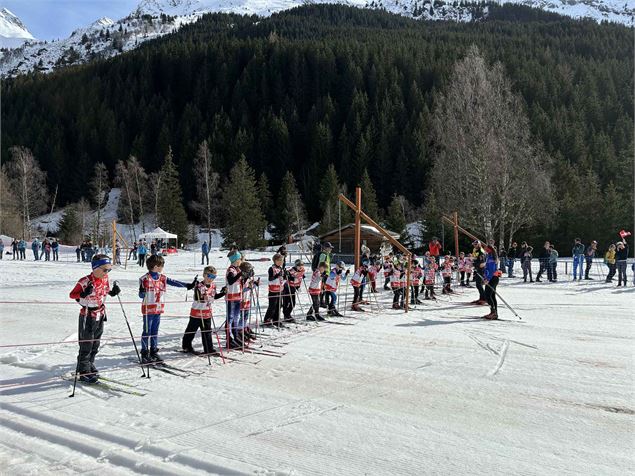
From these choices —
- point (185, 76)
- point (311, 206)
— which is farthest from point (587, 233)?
point (185, 76)

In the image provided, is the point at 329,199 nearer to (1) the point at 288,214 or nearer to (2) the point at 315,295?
(1) the point at 288,214

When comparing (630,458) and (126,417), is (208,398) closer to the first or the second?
(126,417)

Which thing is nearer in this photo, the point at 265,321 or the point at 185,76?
the point at 265,321

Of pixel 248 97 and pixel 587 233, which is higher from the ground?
pixel 248 97

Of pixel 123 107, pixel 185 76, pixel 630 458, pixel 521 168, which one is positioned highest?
pixel 185 76

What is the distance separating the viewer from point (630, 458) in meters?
4.35

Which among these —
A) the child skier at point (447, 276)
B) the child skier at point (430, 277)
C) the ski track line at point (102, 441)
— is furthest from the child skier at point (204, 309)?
the child skier at point (447, 276)

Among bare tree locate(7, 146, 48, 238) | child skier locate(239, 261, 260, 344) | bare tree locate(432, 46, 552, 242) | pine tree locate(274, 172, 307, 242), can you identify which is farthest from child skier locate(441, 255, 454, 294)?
bare tree locate(7, 146, 48, 238)

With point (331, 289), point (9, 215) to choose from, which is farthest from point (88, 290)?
point (9, 215)

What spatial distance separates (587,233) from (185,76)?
76.4 m

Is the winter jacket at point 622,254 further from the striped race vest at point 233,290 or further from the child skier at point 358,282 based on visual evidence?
the striped race vest at point 233,290

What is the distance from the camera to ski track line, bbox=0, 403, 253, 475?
417cm

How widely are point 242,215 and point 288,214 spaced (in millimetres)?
6504

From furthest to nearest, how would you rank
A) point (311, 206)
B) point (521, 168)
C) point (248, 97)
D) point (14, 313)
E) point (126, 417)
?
point (248, 97) < point (311, 206) < point (521, 168) < point (14, 313) < point (126, 417)
